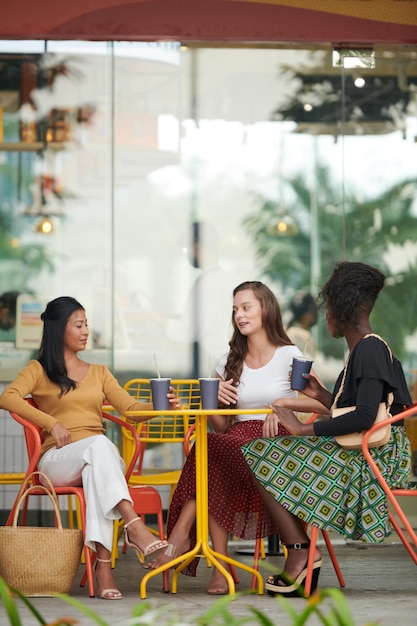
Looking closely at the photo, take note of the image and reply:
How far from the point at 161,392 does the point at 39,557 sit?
788mm

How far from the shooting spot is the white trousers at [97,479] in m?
4.30

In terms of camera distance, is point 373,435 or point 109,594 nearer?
point 373,435

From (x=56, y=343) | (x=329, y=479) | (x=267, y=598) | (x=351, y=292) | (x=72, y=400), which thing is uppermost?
A: (x=351, y=292)

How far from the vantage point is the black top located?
411 cm

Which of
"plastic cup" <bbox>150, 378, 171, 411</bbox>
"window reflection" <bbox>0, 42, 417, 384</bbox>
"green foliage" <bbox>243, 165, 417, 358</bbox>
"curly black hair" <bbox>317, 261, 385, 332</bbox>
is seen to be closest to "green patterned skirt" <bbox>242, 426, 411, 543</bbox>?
"plastic cup" <bbox>150, 378, 171, 411</bbox>

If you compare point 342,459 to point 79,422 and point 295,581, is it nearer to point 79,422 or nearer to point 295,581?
point 295,581

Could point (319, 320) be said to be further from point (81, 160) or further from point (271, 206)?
point (81, 160)

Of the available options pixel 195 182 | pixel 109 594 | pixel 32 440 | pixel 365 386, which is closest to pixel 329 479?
pixel 365 386

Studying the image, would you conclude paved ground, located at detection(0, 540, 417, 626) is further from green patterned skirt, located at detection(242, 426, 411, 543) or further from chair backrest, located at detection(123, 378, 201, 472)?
chair backrest, located at detection(123, 378, 201, 472)

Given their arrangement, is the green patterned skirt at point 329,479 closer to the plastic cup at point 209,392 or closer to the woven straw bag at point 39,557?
the plastic cup at point 209,392

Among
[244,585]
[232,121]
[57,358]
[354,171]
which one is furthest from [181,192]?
[244,585]

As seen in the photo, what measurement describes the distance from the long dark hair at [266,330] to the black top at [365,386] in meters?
0.60

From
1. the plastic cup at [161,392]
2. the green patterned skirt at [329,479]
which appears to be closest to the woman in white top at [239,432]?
the green patterned skirt at [329,479]

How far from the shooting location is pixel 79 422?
4.72m
